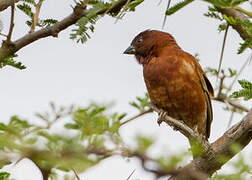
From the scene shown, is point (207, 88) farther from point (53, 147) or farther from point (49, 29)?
point (53, 147)

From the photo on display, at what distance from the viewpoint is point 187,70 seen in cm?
555

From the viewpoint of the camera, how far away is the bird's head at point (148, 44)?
243 inches

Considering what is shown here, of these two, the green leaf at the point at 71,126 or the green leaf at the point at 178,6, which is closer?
the green leaf at the point at 71,126

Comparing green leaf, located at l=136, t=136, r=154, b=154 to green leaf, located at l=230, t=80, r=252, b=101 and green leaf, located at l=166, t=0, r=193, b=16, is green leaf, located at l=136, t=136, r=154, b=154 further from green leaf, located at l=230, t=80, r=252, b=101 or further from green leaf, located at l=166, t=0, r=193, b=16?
green leaf, located at l=230, t=80, r=252, b=101

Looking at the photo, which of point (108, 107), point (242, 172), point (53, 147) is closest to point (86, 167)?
point (53, 147)

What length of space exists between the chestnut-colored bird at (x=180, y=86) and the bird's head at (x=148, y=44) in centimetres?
8

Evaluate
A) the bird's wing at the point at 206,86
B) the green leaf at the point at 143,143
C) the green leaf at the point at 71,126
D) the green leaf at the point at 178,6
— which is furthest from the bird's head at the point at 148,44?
the green leaf at the point at 143,143

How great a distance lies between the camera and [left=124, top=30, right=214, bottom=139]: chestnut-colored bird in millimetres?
5488

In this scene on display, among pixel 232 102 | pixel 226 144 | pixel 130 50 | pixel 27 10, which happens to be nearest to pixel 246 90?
pixel 226 144

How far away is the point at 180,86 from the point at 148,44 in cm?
108

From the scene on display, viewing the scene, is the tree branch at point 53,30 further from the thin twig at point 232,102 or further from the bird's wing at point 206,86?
the bird's wing at point 206,86

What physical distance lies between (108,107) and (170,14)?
2.58 ft

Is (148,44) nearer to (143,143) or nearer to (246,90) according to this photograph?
(246,90)

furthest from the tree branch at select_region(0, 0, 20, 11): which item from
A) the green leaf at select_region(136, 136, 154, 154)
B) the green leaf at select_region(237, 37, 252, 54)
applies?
the green leaf at select_region(136, 136, 154, 154)
